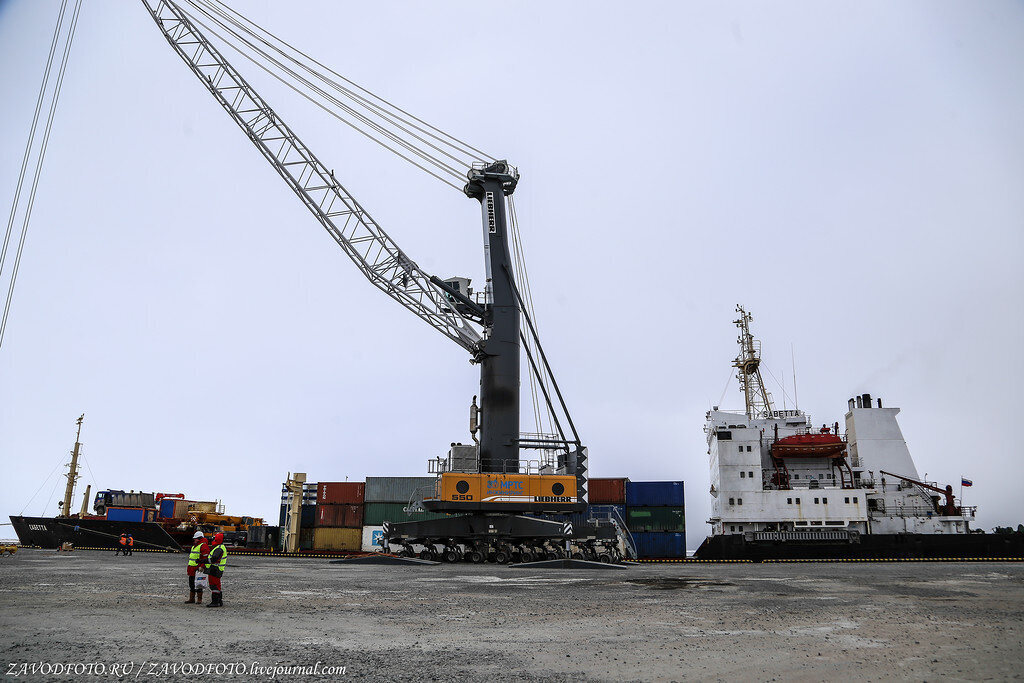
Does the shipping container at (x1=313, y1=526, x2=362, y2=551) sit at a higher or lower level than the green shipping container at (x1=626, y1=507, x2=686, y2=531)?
lower

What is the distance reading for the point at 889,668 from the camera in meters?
7.05

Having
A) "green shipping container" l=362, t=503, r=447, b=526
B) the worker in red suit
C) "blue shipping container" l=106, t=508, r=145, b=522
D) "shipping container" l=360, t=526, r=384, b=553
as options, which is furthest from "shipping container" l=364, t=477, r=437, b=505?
the worker in red suit

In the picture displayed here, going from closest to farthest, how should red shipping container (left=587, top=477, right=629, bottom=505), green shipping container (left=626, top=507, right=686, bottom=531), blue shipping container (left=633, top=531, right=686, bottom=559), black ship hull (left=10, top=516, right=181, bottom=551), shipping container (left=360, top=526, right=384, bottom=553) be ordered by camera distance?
1. blue shipping container (left=633, top=531, right=686, bottom=559)
2. green shipping container (left=626, top=507, right=686, bottom=531)
3. red shipping container (left=587, top=477, right=629, bottom=505)
4. shipping container (left=360, top=526, right=384, bottom=553)
5. black ship hull (left=10, top=516, right=181, bottom=551)

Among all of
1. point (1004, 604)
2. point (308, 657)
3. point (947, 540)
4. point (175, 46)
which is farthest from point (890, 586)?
point (175, 46)

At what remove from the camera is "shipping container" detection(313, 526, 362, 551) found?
41812 mm

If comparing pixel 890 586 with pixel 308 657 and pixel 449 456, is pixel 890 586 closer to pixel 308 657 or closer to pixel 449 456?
pixel 308 657

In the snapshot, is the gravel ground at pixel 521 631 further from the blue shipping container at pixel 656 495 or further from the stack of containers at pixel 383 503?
the stack of containers at pixel 383 503

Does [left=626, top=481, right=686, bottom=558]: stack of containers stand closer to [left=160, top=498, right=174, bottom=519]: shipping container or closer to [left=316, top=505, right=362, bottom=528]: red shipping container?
[left=316, top=505, right=362, bottom=528]: red shipping container

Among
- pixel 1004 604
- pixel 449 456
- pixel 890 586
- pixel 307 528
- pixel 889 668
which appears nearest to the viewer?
pixel 889 668

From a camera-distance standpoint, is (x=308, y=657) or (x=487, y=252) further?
(x=487, y=252)

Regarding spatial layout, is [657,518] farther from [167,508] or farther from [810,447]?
[167,508]

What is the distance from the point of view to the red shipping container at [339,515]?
42.2 m

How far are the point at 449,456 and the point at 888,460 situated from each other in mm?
25732

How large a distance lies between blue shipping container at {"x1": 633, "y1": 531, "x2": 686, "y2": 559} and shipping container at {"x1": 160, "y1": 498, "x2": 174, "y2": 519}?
101 feet
